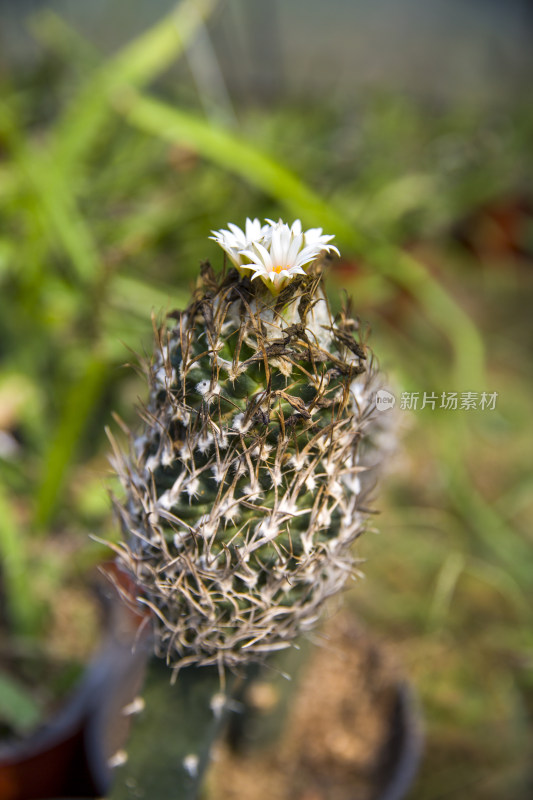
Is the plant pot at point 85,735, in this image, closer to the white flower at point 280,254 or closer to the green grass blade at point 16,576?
the green grass blade at point 16,576

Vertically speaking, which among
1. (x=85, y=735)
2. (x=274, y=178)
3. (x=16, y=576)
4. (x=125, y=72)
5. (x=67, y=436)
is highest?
(x=125, y=72)

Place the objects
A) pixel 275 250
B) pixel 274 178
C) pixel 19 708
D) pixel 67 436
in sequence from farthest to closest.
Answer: pixel 274 178, pixel 67 436, pixel 19 708, pixel 275 250

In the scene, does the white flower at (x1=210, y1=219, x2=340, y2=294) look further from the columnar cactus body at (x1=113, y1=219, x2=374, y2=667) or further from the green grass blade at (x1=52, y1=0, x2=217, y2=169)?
the green grass blade at (x1=52, y1=0, x2=217, y2=169)

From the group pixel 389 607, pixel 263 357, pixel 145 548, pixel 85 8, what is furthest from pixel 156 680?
pixel 85 8

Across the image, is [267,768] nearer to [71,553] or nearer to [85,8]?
[71,553]

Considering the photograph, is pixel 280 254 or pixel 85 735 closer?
pixel 280 254

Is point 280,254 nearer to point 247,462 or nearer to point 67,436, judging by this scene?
point 247,462

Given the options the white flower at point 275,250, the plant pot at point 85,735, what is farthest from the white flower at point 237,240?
the plant pot at point 85,735

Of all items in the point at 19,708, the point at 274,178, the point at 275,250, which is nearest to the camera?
the point at 275,250

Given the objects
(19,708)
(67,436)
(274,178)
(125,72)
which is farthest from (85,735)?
(125,72)
